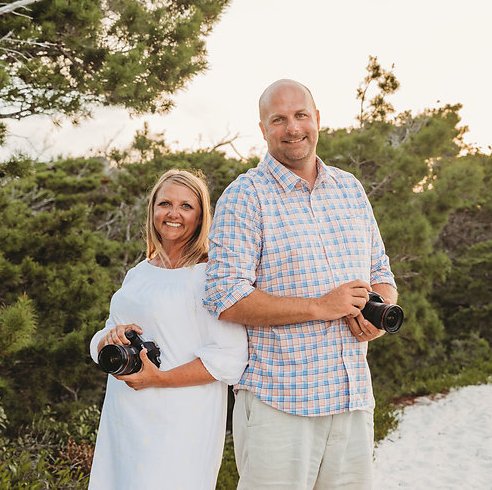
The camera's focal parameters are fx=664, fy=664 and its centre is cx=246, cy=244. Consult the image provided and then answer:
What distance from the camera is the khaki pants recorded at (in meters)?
1.95

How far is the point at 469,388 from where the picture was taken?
8.85 metres

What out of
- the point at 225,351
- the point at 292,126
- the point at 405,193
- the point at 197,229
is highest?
the point at 405,193

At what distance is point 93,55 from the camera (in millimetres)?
4906

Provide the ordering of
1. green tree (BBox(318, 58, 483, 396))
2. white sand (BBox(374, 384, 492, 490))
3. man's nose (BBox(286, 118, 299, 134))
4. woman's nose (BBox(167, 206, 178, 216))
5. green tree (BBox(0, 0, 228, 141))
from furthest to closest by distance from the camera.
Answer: green tree (BBox(318, 58, 483, 396)), white sand (BBox(374, 384, 492, 490)), green tree (BBox(0, 0, 228, 141)), woman's nose (BBox(167, 206, 178, 216)), man's nose (BBox(286, 118, 299, 134))

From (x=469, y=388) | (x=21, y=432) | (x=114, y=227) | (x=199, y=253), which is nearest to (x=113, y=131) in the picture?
(x=114, y=227)

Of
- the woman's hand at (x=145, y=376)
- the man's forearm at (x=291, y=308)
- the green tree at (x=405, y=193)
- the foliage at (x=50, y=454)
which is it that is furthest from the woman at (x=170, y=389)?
the green tree at (x=405, y=193)

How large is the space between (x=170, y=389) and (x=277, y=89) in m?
1.01

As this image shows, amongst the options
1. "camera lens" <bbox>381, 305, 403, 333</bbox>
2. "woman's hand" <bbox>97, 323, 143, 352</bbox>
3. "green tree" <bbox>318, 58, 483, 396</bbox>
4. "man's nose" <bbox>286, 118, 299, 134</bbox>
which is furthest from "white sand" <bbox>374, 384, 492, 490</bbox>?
"man's nose" <bbox>286, 118, 299, 134</bbox>

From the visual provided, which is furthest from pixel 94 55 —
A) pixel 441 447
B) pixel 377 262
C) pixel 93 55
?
pixel 441 447

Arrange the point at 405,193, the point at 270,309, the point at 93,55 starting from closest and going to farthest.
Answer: the point at 270,309 → the point at 93,55 → the point at 405,193

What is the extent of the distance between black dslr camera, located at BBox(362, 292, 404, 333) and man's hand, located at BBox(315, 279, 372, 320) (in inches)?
1.2

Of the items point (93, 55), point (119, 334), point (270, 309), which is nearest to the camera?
point (270, 309)

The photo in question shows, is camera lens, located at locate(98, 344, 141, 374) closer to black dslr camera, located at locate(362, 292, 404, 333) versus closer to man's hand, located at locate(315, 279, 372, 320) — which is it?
man's hand, located at locate(315, 279, 372, 320)

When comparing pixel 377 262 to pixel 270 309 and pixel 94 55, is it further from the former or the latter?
pixel 94 55
